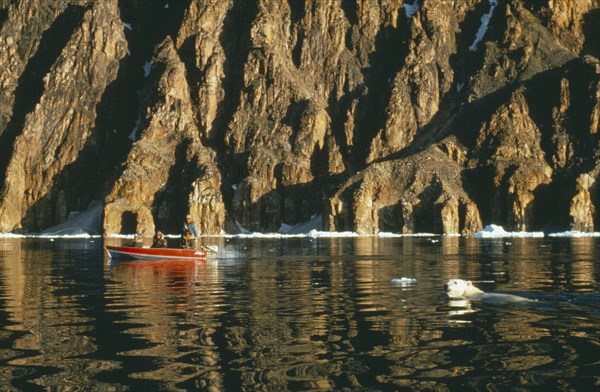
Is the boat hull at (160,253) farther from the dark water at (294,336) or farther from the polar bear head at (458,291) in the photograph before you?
the polar bear head at (458,291)

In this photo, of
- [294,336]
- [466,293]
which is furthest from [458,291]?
[294,336]

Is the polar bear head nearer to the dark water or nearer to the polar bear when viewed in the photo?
the polar bear

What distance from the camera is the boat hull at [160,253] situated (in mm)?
81312

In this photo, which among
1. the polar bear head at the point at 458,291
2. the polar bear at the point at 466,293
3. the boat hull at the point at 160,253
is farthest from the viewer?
the boat hull at the point at 160,253

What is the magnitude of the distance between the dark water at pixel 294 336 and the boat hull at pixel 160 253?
27708mm

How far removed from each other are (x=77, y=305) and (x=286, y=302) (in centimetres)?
1045

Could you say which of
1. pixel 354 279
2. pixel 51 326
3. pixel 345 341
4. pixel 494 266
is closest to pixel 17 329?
pixel 51 326

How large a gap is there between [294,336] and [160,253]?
182 ft

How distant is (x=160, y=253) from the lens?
8212cm

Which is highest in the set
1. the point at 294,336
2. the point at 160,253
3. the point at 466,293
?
the point at 160,253

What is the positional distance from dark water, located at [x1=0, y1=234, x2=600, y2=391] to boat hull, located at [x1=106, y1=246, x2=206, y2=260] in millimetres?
27708

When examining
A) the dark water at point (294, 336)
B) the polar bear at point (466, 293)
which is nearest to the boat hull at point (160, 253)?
the dark water at point (294, 336)

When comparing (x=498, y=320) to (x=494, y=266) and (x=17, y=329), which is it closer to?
(x=17, y=329)

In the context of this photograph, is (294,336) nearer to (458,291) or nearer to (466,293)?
(458,291)
